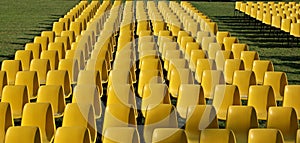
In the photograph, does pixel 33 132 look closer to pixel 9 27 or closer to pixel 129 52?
pixel 129 52

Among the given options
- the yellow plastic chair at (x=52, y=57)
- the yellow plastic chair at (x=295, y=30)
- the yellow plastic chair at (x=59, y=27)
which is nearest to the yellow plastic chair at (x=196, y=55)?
the yellow plastic chair at (x=52, y=57)

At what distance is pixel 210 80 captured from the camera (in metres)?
8.48

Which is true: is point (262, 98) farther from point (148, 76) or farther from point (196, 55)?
point (196, 55)

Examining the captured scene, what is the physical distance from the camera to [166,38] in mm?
12586

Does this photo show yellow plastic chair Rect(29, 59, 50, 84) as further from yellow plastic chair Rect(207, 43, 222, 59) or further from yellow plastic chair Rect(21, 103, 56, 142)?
yellow plastic chair Rect(207, 43, 222, 59)

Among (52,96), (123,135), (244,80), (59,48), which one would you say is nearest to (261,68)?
(244,80)

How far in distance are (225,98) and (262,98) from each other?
496 mm

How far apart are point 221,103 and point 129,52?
323cm

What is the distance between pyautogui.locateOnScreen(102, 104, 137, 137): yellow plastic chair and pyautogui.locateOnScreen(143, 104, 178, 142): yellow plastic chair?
0.20 metres

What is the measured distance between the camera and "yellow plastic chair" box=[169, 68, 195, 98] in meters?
A: 8.43

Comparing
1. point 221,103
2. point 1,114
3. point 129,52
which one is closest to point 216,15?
point 129,52

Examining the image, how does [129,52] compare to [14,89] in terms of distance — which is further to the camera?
[129,52]

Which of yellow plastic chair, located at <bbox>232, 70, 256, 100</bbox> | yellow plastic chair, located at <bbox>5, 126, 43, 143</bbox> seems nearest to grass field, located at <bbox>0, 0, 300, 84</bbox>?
yellow plastic chair, located at <bbox>232, 70, 256, 100</bbox>

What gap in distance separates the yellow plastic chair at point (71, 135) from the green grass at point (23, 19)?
9022 mm
